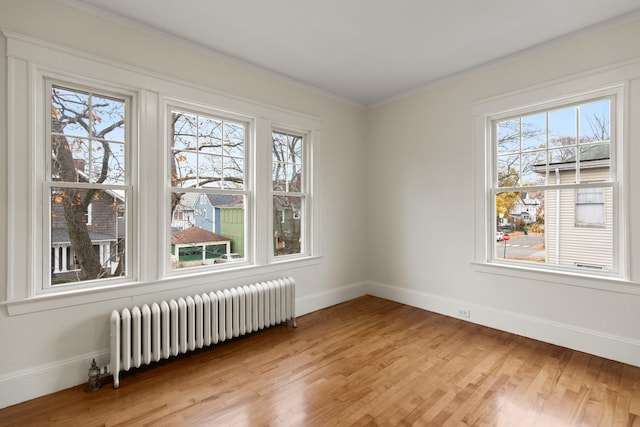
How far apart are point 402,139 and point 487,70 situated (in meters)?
1.26

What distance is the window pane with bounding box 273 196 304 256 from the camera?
12.6 feet

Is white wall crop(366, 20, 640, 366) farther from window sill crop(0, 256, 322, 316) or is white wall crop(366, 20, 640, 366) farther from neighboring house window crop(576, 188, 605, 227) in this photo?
window sill crop(0, 256, 322, 316)

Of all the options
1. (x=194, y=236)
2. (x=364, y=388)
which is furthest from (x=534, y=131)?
(x=194, y=236)

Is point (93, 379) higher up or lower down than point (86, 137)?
lower down

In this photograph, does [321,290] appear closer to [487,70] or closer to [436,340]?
[436,340]

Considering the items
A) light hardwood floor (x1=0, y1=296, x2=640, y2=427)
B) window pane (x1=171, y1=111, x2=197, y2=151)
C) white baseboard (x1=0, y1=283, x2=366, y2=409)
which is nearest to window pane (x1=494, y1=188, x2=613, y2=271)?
light hardwood floor (x1=0, y1=296, x2=640, y2=427)

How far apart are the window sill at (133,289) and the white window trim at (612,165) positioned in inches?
91.6

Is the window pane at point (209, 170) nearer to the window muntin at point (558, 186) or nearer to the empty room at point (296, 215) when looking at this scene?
the empty room at point (296, 215)

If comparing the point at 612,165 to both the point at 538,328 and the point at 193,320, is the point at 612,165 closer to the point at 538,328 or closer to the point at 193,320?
the point at 538,328

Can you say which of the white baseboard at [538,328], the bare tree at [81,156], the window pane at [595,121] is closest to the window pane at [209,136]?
the bare tree at [81,156]

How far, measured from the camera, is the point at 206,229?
10.6ft

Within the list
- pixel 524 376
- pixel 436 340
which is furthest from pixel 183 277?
pixel 524 376

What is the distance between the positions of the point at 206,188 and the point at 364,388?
2.33 m

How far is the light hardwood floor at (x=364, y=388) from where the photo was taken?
200 cm
